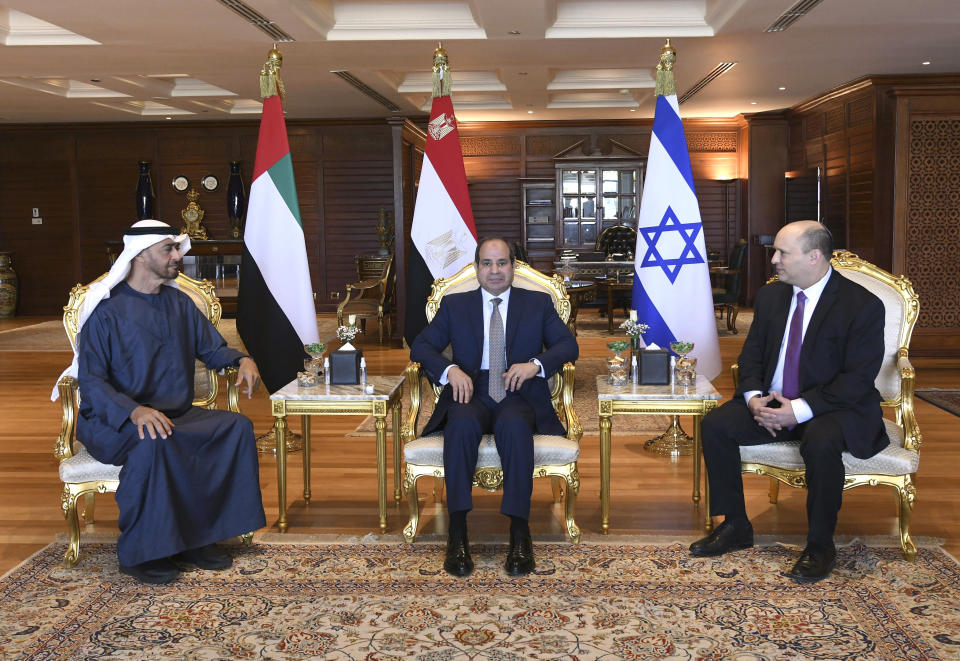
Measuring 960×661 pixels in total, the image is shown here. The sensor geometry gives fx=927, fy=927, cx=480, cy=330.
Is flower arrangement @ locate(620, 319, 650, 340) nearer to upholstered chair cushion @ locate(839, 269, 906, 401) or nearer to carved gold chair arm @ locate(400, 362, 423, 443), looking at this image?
upholstered chair cushion @ locate(839, 269, 906, 401)

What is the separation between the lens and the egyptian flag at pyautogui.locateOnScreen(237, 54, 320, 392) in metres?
4.82

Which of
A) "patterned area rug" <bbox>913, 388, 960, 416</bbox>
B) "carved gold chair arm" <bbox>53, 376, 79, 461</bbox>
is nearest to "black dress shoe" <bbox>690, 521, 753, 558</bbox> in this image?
"carved gold chair arm" <bbox>53, 376, 79, 461</bbox>

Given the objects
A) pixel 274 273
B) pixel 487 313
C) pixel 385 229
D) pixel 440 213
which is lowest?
pixel 487 313

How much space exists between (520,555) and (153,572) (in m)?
1.34

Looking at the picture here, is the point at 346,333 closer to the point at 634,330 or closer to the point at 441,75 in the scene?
the point at 634,330

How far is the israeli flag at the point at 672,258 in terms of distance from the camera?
4703 mm

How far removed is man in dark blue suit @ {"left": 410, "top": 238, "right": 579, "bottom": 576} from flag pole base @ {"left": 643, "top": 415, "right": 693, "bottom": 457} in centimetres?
158

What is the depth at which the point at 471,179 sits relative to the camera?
14.3 m

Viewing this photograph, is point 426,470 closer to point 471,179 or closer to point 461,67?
point 461,67

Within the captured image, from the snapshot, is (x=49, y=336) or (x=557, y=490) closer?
(x=557, y=490)

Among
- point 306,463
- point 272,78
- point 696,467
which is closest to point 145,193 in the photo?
point 272,78

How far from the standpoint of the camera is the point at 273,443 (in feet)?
18.0

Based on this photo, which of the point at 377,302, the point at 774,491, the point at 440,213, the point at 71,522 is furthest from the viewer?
the point at 377,302

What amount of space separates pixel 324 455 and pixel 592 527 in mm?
1933
